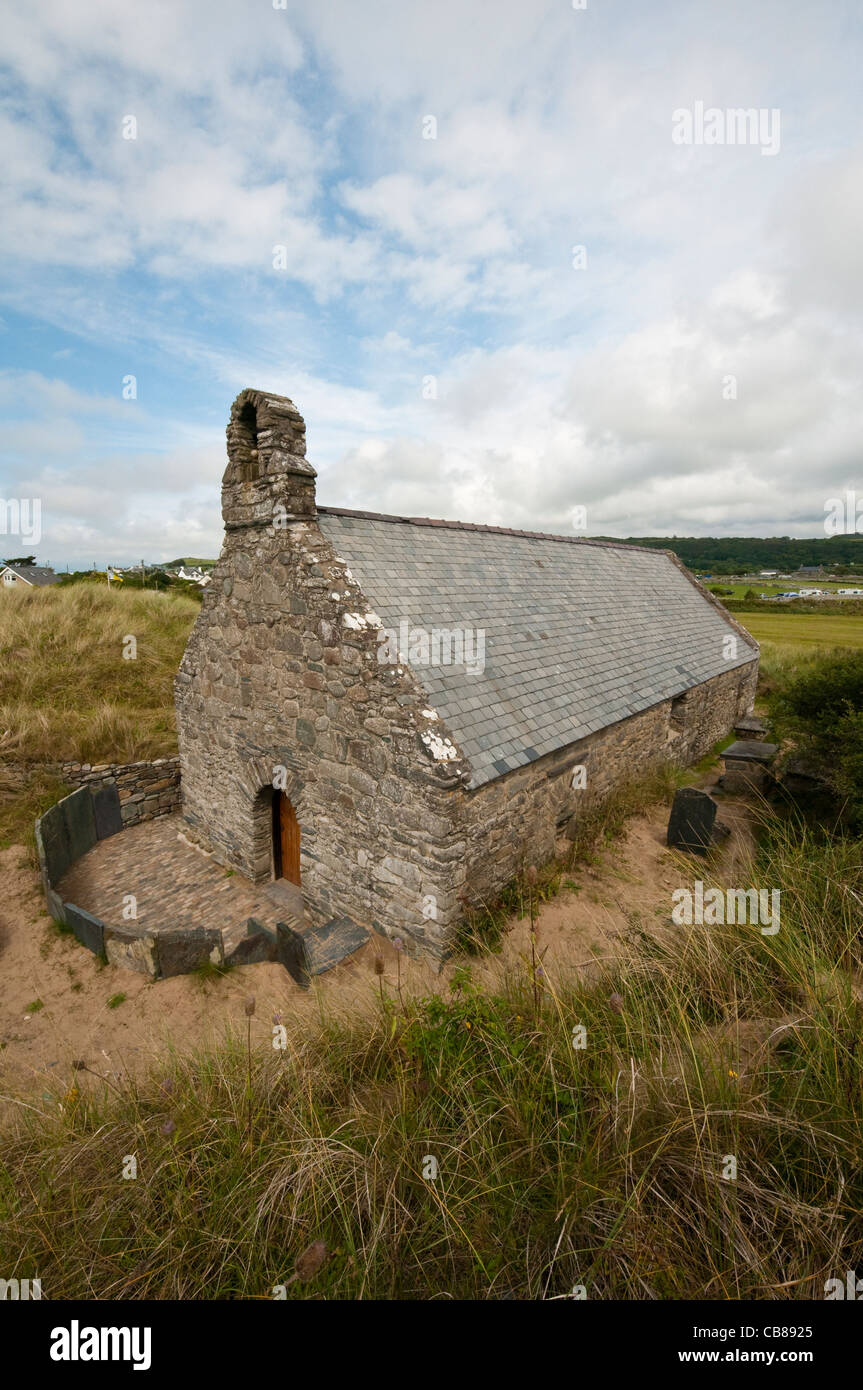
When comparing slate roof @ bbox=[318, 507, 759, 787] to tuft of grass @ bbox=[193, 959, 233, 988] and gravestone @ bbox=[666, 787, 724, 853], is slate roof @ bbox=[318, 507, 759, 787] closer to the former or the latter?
gravestone @ bbox=[666, 787, 724, 853]

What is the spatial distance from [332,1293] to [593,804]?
25.9 ft

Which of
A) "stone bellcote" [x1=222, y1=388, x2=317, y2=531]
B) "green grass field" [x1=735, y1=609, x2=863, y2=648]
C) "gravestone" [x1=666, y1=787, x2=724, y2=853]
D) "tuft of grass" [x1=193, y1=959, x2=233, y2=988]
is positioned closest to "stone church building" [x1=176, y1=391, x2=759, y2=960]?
"stone bellcote" [x1=222, y1=388, x2=317, y2=531]

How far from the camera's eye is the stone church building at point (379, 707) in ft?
20.6

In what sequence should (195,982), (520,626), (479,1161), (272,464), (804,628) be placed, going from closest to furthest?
(479,1161) → (195,982) → (272,464) → (520,626) → (804,628)

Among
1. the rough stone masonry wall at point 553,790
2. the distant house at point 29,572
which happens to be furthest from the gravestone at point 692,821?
the distant house at point 29,572

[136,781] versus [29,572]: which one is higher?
[29,572]

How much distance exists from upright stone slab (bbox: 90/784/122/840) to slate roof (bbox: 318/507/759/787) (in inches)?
282

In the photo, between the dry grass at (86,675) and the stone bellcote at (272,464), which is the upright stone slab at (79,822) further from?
the stone bellcote at (272,464)

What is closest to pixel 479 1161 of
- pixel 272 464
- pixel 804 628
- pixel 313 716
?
pixel 313 716

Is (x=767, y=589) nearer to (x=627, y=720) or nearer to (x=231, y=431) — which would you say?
(x=627, y=720)

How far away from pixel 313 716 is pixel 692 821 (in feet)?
21.3

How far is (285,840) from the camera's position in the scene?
909cm

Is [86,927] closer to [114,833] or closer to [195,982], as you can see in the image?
[195,982]

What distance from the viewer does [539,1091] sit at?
9.43ft
